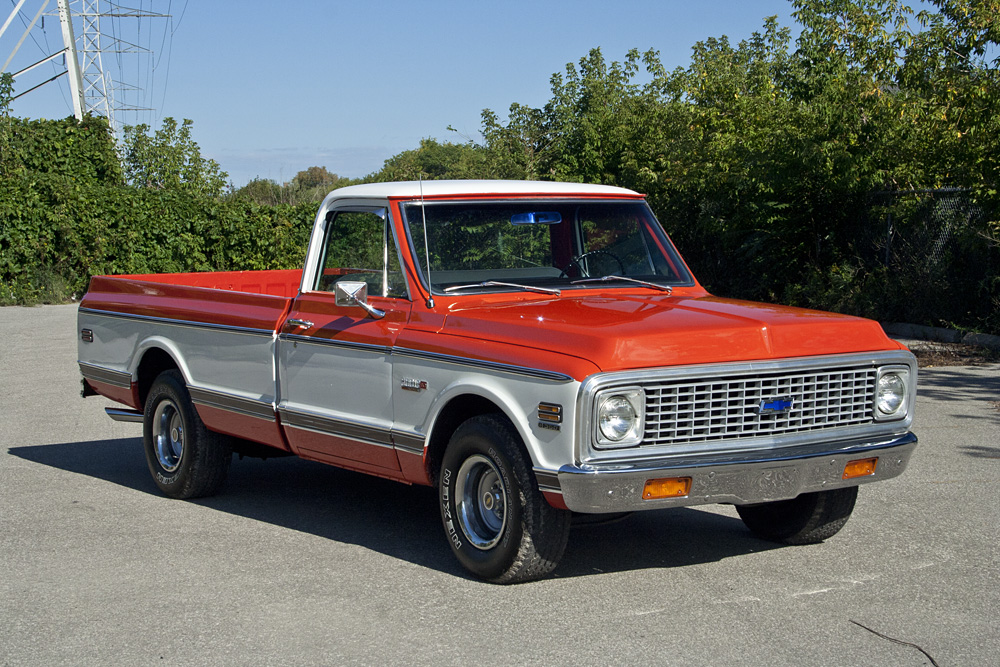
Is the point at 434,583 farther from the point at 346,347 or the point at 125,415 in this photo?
the point at 125,415

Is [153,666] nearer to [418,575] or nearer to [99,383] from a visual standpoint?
[418,575]

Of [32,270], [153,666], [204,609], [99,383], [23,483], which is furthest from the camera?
[32,270]

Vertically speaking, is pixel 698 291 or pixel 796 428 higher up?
pixel 698 291

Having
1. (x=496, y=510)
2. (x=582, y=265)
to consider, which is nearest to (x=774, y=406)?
(x=496, y=510)

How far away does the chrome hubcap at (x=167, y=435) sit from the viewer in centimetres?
752

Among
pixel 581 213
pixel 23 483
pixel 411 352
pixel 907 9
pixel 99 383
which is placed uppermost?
pixel 907 9

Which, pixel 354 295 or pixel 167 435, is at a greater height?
pixel 354 295

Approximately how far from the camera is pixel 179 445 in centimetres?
754

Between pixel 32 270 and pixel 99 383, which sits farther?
pixel 32 270

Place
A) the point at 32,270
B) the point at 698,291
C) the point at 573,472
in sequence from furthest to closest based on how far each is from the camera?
the point at 32,270 < the point at 698,291 < the point at 573,472

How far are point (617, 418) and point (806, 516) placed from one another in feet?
5.33

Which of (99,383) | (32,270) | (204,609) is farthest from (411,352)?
(32,270)

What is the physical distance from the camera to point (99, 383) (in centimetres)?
822

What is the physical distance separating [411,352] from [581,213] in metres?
1.56
